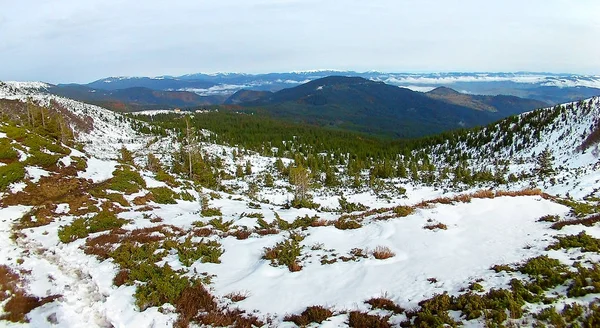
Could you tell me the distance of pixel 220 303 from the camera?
35.9 ft

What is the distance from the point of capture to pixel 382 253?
518 inches

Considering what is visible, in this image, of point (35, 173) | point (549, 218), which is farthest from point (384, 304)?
point (35, 173)

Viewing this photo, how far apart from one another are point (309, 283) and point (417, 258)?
4153 millimetres

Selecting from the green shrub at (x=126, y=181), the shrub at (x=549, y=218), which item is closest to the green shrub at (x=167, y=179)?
the green shrub at (x=126, y=181)

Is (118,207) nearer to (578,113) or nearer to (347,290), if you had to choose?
(347,290)

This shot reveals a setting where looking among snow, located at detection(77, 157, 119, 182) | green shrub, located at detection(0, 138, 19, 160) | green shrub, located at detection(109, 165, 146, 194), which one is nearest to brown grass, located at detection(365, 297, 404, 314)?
green shrub, located at detection(109, 165, 146, 194)

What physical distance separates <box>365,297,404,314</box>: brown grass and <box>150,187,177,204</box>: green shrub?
23165mm

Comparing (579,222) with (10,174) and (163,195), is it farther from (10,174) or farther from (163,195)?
(10,174)

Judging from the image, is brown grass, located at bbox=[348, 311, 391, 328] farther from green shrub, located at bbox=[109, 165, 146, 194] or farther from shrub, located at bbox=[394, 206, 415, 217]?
green shrub, located at bbox=[109, 165, 146, 194]

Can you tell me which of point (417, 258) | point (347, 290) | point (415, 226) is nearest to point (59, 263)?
point (347, 290)

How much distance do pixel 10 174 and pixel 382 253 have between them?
27.3m

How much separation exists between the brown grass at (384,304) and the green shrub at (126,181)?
984 inches

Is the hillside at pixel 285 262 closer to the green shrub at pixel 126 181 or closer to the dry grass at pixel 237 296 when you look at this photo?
the dry grass at pixel 237 296

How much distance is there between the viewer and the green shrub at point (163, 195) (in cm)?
2912
